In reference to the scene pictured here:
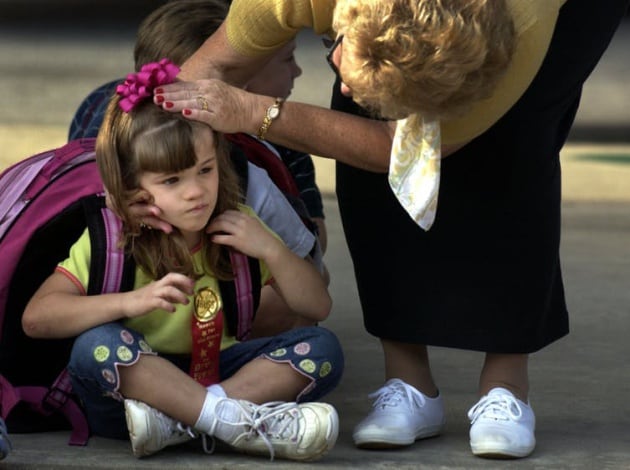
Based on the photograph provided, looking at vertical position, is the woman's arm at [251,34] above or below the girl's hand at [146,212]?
above

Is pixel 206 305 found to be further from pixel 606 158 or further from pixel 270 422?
pixel 606 158

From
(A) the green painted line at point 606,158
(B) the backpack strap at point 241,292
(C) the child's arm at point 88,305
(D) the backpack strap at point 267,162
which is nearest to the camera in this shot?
(C) the child's arm at point 88,305

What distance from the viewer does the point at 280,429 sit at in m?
2.74

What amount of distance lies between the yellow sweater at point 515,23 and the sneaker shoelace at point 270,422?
61 cm

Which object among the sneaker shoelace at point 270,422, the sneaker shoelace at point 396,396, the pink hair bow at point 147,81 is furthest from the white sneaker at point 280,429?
the pink hair bow at point 147,81

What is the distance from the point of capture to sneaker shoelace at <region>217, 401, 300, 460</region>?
274cm

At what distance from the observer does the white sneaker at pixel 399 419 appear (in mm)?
2891

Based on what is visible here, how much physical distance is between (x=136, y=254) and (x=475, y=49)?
0.82m

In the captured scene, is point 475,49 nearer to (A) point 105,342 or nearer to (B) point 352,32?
(B) point 352,32

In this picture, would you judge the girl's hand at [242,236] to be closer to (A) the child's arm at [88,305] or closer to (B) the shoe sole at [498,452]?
(A) the child's arm at [88,305]

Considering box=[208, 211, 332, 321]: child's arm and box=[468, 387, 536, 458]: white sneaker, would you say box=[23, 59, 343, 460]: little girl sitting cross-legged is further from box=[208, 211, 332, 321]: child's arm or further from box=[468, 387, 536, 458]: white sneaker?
box=[468, 387, 536, 458]: white sneaker

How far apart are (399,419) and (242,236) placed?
50cm

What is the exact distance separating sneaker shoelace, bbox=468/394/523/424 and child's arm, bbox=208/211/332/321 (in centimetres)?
37

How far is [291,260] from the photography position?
2881 millimetres
